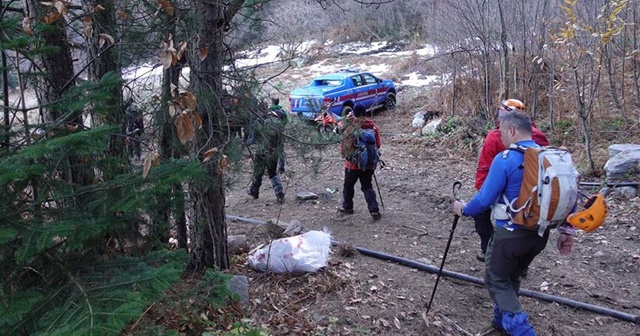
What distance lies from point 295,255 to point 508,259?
217 cm

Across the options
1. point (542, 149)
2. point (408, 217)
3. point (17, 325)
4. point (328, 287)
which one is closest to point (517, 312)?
point (542, 149)

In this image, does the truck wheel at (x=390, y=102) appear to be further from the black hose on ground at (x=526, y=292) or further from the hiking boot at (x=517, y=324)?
the hiking boot at (x=517, y=324)

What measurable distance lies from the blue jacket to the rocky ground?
4.16 feet

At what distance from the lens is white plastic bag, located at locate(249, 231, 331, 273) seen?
543cm

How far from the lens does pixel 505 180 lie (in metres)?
3.98

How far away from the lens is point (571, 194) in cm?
371

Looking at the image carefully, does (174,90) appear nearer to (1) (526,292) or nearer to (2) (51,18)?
(2) (51,18)

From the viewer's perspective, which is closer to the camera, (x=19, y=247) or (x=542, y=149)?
(x=19, y=247)

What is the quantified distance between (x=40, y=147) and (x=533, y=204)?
3106 millimetres

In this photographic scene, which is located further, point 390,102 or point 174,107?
point 390,102

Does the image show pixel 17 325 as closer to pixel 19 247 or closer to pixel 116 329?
pixel 19 247

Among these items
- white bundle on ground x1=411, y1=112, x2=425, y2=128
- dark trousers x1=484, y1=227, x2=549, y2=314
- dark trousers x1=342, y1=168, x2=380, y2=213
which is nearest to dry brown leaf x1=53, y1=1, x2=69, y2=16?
dark trousers x1=484, y1=227, x2=549, y2=314

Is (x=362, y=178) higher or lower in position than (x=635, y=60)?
lower

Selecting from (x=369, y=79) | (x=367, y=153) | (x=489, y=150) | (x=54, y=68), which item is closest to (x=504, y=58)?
(x=367, y=153)
